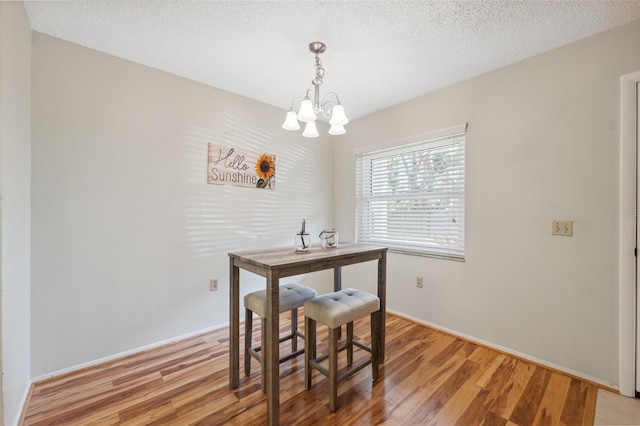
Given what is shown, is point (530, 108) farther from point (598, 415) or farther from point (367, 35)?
point (598, 415)

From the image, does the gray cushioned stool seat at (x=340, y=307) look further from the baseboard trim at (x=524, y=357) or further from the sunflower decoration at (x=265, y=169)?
the sunflower decoration at (x=265, y=169)

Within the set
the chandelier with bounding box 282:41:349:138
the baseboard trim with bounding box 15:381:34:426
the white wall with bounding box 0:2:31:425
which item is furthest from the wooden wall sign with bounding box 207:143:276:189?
the baseboard trim with bounding box 15:381:34:426

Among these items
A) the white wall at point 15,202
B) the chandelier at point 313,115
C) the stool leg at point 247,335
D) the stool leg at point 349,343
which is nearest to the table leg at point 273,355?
the stool leg at point 247,335

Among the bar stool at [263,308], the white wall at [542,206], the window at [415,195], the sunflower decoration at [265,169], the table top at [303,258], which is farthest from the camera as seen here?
the sunflower decoration at [265,169]

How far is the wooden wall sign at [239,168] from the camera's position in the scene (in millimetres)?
2660

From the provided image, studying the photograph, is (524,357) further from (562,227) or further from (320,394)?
(320,394)

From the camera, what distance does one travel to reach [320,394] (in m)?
1.77

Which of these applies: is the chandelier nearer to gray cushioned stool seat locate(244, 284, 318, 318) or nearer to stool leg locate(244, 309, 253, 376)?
gray cushioned stool seat locate(244, 284, 318, 318)

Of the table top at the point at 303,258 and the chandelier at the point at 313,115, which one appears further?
the chandelier at the point at 313,115

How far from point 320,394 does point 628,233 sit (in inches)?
86.8

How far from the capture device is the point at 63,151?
1950 mm

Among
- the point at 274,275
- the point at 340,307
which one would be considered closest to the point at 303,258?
the point at 274,275

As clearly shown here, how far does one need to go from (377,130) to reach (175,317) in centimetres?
286

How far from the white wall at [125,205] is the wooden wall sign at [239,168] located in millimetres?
71
